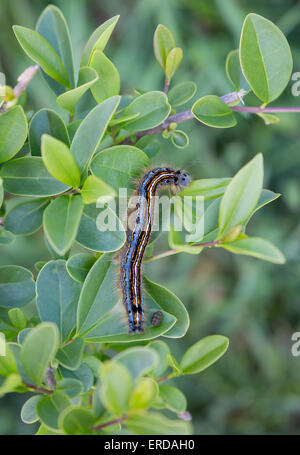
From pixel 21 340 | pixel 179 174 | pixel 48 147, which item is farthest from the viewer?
pixel 179 174

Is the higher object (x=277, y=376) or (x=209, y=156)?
(x=209, y=156)

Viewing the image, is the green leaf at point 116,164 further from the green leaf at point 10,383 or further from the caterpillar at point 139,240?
the green leaf at point 10,383

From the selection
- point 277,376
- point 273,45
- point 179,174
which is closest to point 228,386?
point 277,376

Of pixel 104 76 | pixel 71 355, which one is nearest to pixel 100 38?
pixel 104 76

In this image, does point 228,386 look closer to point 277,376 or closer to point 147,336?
point 277,376

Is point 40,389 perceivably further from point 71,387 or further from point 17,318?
point 17,318
